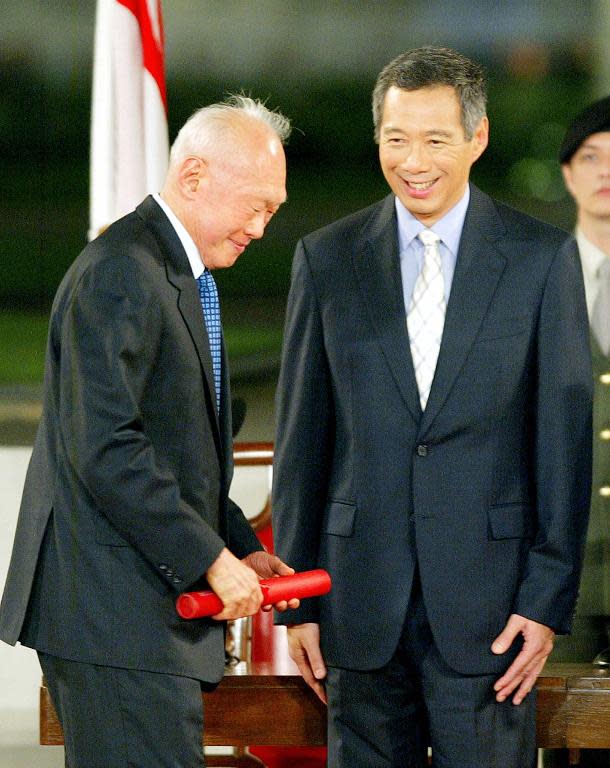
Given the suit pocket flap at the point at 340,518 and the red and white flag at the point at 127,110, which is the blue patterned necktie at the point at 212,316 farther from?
the red and white flag at the point at 127,110

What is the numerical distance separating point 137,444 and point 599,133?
2.02 metres

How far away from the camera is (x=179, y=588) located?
1.79m

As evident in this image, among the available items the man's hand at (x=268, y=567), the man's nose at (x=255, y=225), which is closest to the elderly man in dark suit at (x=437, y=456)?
the man's hand at (x=268, y=567)

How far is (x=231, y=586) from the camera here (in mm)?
1782

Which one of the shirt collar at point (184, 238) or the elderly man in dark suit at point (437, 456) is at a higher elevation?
the shirt collar at point (184, 238)

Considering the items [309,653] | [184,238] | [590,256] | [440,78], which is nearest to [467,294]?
[440,78]

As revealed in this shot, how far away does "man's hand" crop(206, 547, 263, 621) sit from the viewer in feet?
5.85

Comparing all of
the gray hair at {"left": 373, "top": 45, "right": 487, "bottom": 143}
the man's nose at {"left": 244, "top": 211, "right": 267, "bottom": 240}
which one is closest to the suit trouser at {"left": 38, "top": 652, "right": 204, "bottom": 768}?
the man's nose at {"left": 244, "top": 211, "right": 267, "bottom": 240}

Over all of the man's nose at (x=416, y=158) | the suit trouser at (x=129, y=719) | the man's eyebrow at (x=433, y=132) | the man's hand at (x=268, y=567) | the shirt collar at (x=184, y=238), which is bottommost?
the suit trouser at (x=129, y=719)

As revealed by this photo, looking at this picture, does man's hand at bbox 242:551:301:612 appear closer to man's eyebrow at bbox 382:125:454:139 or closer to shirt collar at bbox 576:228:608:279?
man's eyebrow at bbox 382:125:454:139

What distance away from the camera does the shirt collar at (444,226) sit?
2.23 metres

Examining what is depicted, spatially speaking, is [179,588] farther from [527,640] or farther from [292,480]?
[527,640]

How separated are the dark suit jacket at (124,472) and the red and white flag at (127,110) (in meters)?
1.38

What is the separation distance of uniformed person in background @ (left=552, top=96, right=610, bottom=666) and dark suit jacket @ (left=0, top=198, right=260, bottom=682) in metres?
1.47
